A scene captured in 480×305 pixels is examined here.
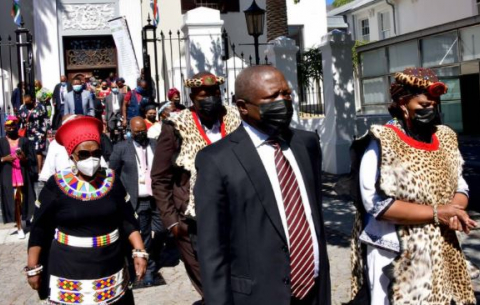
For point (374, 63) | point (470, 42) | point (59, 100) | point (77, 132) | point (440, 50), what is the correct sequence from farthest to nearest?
point (374, 63)
point (440, 50)
point (470, 42)
point (59, 100)
point (77, 132)

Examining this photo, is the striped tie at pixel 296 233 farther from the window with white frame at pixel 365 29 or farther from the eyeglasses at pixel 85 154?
the window with white frame at pixel 365 29

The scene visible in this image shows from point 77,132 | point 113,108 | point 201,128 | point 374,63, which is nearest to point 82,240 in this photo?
point 77,132

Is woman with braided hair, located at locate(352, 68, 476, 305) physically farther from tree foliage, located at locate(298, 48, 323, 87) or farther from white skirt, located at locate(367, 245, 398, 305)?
tree foliage, located at locate(298, 48, 323, 87)

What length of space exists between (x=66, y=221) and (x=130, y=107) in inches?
392

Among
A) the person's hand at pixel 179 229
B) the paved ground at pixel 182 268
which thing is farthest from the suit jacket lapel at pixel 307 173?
the paved ground at pixel 182 268

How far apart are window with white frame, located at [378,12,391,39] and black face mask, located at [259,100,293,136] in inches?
1541

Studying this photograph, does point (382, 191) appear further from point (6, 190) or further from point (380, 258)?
point (6, 190)

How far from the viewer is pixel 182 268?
7711 millimetres

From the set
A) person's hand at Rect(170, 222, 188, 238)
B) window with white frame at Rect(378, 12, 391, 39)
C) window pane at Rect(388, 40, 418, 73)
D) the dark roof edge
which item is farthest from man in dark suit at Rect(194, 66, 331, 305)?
window with white frame at Rect(378, 12, 391, 39)

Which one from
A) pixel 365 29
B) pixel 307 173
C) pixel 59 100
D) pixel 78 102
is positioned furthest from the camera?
pixel 365 29

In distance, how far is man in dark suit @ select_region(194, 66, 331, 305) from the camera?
2.93 meters

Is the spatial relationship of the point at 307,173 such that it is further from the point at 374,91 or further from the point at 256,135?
the point at 374,91

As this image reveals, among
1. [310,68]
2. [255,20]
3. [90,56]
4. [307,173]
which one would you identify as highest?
[90,56]

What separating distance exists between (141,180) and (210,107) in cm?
263
